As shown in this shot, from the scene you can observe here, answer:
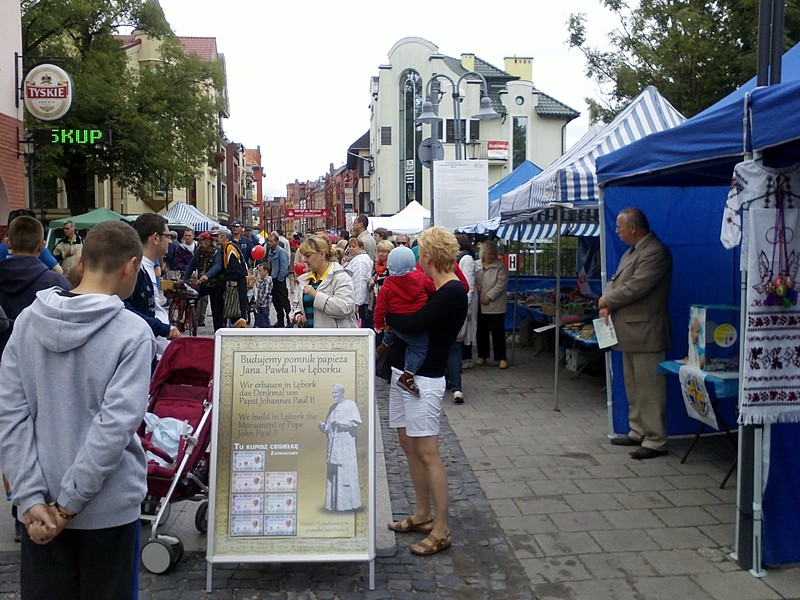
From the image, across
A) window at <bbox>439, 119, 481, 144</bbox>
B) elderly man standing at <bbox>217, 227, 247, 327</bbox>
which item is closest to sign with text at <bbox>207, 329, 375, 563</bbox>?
elderly man standing at <bbox>217, 227, 247, 327</bbox>

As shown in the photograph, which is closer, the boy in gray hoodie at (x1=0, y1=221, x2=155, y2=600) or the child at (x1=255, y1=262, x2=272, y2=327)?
the boy in gray hoodie at (x1=0, y1=221, x2=155, y2=600)

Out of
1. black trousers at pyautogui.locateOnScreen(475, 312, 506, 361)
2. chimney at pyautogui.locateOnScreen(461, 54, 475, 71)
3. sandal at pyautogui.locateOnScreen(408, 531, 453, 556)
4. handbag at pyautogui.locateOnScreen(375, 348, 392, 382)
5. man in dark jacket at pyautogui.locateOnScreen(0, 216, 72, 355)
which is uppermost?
chimney at pyautogui.locateOnScreen(461, 54, 475, 71)

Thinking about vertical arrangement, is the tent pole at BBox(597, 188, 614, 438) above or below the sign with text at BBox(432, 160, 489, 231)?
below

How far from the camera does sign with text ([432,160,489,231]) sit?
1122 centimetres

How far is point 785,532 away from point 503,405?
460cm

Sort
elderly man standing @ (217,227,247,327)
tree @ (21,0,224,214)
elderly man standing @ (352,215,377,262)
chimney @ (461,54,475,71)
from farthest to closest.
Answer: chimney @ (461,54,475,71) → tree @ (21,0,224,214) → elderly man standing @ (352,215,377,262) → elderly man standing @ (217,227,247,327)

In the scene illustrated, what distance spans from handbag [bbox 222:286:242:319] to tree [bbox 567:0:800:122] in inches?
465

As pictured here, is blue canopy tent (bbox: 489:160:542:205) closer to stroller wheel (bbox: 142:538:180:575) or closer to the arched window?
stroller wheel (bbox: 142:538:180:575)

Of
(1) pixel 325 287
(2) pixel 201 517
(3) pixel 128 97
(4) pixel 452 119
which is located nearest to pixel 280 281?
(1) pixel 325 287

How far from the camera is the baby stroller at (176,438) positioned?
4.26 meters

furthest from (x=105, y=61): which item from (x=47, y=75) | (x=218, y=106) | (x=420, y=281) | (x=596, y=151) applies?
(x=420, y=281)

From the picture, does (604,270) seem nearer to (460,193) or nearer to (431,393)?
(431,393)

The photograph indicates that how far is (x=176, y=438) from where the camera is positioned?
441 cm

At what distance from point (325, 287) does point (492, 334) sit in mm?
5127
